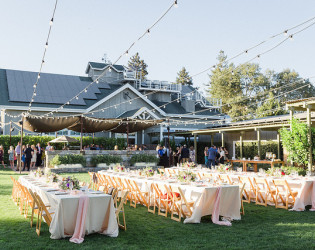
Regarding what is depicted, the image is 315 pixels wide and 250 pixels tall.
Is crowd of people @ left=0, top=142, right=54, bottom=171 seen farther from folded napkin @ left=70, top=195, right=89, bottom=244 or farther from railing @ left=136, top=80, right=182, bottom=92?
railing @ left=136, top=80, right=182, bottom=92

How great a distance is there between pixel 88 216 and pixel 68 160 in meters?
12.7

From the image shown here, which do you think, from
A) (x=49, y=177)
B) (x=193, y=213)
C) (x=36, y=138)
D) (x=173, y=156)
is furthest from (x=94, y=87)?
(x=193, y=213)

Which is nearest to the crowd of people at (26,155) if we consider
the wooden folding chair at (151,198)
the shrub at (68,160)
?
the shrub at (68,160)

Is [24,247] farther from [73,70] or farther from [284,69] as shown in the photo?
[284,69]

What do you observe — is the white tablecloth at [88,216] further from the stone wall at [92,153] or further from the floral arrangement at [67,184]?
the stone wall at [92,153]

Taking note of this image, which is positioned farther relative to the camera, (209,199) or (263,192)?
(263,192)

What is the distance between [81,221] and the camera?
19.0 ft

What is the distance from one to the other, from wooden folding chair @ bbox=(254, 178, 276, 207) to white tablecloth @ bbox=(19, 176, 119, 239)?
14.7 ft

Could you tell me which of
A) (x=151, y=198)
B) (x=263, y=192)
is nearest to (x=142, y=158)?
(x=151, y=198)

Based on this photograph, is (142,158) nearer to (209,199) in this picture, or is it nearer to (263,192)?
(263,192)

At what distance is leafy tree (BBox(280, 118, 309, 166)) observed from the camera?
12.0 m

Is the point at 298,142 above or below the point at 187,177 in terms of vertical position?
above

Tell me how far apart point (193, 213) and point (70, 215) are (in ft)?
8.29

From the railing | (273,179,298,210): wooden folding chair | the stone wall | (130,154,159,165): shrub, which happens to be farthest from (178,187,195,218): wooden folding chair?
the railing
